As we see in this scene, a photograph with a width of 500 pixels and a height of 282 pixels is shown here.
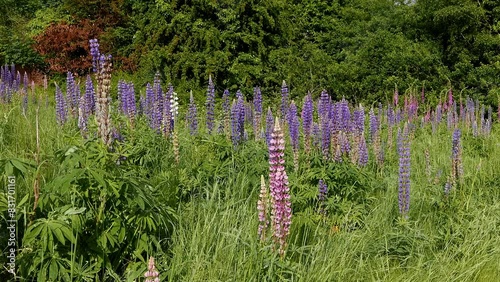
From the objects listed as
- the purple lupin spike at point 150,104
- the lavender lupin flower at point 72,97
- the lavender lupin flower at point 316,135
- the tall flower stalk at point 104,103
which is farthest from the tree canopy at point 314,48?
the tall flower stalk at point 104,103

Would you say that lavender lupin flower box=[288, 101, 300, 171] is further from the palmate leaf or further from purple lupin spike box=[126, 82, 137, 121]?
the palmate leaf

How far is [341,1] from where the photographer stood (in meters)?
18.6

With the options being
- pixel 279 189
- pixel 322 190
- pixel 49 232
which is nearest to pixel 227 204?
pixel 322 190

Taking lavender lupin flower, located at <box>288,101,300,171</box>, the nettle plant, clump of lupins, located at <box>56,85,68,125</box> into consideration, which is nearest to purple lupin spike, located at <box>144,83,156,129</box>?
clump of lupins, located at <box>56,85,68,125</box>

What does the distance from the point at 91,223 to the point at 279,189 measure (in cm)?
93

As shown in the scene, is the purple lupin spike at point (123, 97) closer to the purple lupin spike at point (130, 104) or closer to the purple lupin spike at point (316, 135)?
the purple lupin spike at point (130, 104)

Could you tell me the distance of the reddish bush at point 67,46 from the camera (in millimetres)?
15641

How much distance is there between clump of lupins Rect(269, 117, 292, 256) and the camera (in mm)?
2307

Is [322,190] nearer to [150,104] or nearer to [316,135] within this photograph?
[316,135]

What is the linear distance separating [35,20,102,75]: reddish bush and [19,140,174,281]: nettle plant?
1376 cm

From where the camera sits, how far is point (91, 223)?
2434 millimetres

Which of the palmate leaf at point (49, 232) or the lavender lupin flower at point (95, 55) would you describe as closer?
the palmate leaf at point (49, 232)

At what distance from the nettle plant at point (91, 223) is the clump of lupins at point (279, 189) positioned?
57 cm

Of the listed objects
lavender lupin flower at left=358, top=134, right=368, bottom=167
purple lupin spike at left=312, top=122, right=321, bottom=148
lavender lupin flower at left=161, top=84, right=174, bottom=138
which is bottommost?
lavender lupin flower at left=358, top=134, right=368, bottom=167
